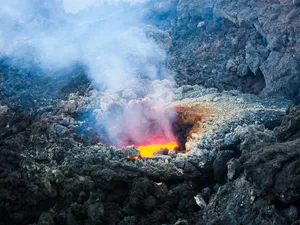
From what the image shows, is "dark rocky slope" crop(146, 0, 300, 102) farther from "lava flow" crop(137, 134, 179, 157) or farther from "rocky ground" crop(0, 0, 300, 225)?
"lava flow" crop(137, 134, 179, 157)

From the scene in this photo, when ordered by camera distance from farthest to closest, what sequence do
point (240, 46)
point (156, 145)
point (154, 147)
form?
point (240, 46) → point (156, 145) → point (154, 147)

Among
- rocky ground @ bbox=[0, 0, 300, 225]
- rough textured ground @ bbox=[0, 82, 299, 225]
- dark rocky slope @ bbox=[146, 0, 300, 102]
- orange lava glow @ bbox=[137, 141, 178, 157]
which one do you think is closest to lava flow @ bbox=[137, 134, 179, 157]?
orange lava glow @ bbox=[137, 141, 178, 157]

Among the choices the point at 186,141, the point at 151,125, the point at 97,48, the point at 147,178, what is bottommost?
the point at 147,178

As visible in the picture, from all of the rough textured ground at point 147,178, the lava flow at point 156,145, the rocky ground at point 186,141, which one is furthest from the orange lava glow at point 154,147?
the rough textured ground at point 147,178

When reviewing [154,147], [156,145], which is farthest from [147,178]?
[156,145]

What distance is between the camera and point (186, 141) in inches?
761

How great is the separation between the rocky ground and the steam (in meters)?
1.06

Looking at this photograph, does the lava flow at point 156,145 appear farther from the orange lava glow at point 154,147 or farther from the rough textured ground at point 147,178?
the rough textured ground at point 147,178

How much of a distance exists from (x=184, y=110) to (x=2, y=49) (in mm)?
19510

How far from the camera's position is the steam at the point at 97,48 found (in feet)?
87.9

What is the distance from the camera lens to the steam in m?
26.8

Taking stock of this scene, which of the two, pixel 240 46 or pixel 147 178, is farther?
pixel 240 46

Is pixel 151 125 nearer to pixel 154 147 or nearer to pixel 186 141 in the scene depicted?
pixel 154 147

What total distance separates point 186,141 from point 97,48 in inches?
616
